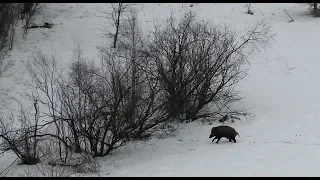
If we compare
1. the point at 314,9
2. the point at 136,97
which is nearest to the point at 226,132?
the point at 136,97

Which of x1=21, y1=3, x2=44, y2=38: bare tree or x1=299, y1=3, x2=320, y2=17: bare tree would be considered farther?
x1=299, y1=3, x2=320, y2=17: bare tree

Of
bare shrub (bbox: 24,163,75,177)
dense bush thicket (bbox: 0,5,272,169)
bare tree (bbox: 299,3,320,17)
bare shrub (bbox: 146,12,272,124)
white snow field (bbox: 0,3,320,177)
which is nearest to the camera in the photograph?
white snow field (bbox: 0,3,320,177)

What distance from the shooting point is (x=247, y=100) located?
20672mm

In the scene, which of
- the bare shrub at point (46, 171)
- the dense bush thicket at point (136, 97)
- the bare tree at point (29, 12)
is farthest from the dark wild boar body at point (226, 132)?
the bare tree at point (29, 12)

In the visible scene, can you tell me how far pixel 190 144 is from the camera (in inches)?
627

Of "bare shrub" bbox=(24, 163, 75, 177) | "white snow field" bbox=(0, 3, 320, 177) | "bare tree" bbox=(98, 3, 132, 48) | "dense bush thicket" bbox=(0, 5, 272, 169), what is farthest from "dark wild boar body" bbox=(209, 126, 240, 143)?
"bare tree" bbox=(98, 3, 132, 48)

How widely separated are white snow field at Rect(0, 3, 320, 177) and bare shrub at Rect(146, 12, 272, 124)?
47.2 inches

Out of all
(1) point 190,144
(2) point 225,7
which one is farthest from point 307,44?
(1) point 190,144

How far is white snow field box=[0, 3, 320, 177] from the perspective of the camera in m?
12.5

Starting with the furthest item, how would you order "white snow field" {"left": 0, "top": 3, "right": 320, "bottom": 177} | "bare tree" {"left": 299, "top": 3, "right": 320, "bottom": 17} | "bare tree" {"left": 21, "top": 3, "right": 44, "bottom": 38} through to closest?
"bare tree" {"left": 299, "top": 3, "right": 320, "bottom": 17}, "bare tree" {"left": 21, "top": 3, "right": 44, "bottom": 38}, "white snow field" {"left": 0, "top": 3, "right": 320, "bottom": 177}

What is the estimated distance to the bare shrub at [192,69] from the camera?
1794 cm

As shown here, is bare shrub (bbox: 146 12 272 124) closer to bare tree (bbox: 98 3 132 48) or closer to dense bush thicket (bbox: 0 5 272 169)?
dense bush thicket (bbox: 0 5 272 169)

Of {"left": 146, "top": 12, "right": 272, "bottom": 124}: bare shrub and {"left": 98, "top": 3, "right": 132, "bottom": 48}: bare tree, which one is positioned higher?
{"left": 98, "top": 3, "right": 132, "bottom": 48}: bare tree

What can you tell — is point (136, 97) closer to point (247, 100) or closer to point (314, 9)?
point (247, 100)
